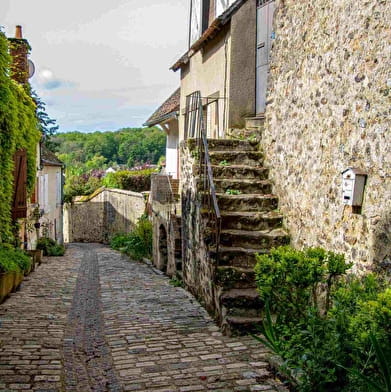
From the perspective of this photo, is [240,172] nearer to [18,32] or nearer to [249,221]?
[249,221]

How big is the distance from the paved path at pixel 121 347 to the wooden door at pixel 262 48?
4.66 meters

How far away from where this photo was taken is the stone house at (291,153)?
16.4 feet

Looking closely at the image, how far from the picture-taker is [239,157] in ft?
28.5

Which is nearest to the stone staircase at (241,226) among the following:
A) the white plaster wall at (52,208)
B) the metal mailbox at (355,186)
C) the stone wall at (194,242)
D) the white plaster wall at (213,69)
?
the stone wall at (194,242)

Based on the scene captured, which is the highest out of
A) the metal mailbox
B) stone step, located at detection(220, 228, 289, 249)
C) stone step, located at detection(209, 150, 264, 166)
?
stone step, located at detection(209, 150, 264, 166)

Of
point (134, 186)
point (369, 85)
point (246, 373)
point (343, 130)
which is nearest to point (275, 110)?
point (343, 130)

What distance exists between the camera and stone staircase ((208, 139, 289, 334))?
6.12 metres

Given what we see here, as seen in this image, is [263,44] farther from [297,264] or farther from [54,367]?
[54,367]

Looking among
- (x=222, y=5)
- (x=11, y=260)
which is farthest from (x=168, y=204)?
(x=222, y=5)

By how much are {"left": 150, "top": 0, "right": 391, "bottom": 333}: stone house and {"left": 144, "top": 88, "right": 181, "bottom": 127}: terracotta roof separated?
6.86 m

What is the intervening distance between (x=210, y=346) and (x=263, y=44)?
7186 mm

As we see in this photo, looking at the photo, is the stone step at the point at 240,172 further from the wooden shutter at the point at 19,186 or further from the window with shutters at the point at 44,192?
the window with shutters at the point at 44,192

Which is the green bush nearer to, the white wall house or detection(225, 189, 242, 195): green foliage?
detection(225, 189, 242, 195): green foliage

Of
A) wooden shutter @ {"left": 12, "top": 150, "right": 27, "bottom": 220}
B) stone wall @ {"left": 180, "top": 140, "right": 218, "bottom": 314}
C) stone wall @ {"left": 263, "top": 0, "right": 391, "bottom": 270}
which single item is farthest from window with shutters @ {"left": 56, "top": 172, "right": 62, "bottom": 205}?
stone wall @ {"left": 263, "top": 0, "right": 391, "bottom": 270}
